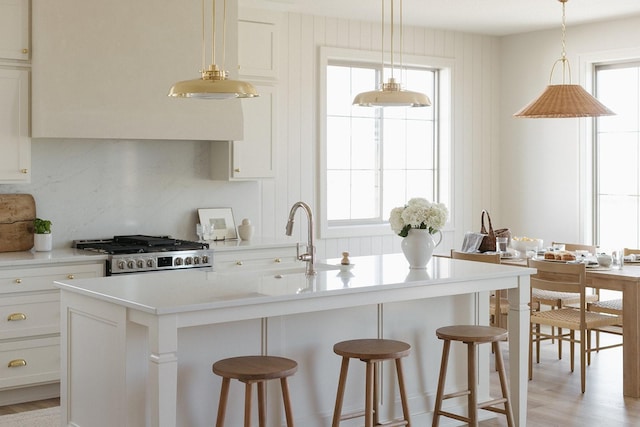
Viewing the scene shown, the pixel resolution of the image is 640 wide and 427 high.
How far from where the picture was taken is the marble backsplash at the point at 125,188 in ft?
19.2

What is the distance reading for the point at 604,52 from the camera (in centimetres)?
751

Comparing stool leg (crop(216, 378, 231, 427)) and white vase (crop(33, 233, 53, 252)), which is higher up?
white vase (crop(33, 233, 53, 252))

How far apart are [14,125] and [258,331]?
8.03 feet

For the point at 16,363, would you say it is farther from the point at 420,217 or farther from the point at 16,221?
the point at 420,217

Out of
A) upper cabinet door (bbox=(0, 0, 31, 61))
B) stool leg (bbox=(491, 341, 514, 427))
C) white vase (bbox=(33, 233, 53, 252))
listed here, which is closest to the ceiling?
upper cabinet door (bbox=(0, 0, 31, 61))

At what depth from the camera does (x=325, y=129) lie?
7293mm

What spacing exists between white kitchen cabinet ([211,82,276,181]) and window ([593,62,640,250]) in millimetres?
3112

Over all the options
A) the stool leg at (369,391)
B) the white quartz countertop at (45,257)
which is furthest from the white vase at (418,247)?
the white quartz countertop at (45,257)

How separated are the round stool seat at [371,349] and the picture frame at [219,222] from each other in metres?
2.77

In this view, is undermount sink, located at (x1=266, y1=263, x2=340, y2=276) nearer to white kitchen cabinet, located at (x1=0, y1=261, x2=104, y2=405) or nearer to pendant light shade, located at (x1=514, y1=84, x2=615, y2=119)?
white kitchen cabinet, located at (x1=0, y1=261, x2=104, y2=405)

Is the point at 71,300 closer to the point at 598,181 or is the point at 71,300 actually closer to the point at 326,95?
the point at 326,95

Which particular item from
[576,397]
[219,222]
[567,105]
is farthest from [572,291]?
[219,222]

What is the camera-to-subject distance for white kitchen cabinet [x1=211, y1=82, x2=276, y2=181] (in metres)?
6.41

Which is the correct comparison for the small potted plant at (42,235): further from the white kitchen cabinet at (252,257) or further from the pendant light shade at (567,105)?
the pendant light shade at (567,105)
